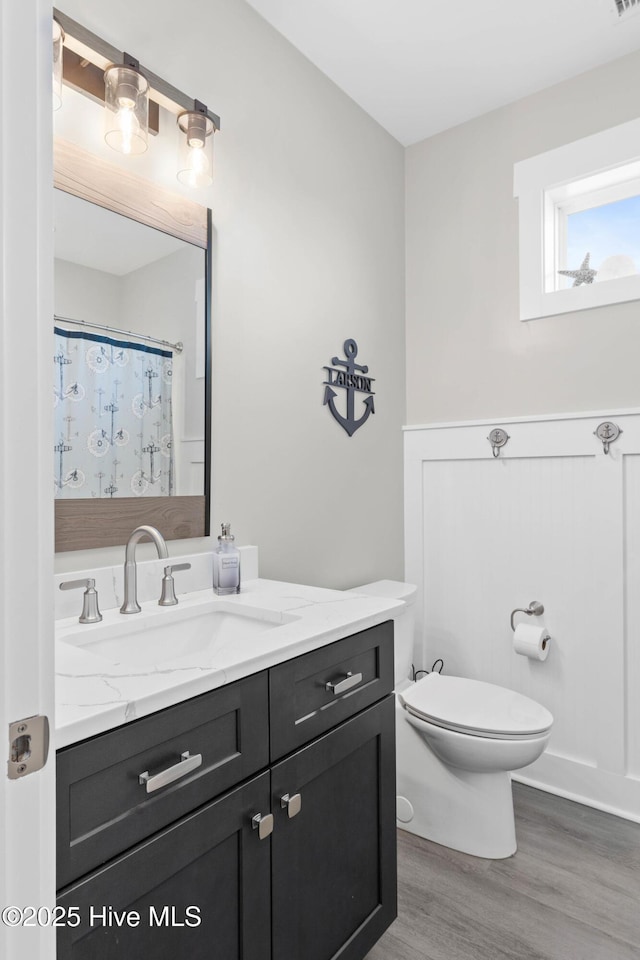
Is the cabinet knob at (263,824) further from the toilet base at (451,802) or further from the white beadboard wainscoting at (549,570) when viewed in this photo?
the white beadboard wainscoting at (549,570)

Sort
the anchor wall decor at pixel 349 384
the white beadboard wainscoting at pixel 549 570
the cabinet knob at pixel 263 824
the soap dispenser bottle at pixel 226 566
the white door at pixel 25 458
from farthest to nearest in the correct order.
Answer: the anchor wall decor at pixel 349 384
the white beadboard wainscoting at pixel 549 570
the soap dispenser bottle at pixel 226 566
the cabinet knob at pixel 263 824
the white door at pixel 25 458

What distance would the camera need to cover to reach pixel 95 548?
1.41 meters

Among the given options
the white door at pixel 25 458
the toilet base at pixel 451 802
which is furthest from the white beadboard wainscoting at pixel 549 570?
the white door at pixel 25 458

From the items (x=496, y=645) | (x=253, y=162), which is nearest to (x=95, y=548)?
(x=253, y=162)

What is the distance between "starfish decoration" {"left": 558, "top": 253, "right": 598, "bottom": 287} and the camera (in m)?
2.24

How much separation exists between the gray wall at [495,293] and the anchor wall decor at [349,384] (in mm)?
348

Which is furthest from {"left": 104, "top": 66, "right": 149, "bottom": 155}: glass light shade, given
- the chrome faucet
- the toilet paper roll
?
the toilet paper roll

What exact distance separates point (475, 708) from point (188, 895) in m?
1.18

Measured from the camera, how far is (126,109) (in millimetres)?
1416

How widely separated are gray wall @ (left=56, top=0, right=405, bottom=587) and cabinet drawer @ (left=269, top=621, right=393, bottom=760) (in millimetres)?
596

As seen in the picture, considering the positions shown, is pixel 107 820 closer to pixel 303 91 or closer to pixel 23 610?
pixel 23 610

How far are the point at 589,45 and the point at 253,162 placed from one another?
1.29 m

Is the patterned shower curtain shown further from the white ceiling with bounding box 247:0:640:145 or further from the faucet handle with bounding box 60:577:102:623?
the white ceiling with bounding box 247:0:640:145

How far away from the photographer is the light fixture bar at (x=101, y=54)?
133 centimetres
